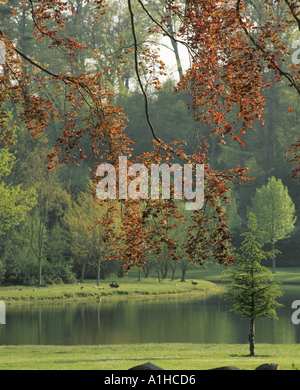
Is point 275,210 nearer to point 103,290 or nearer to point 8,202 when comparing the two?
point 103,290

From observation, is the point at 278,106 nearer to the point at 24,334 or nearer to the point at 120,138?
the point at 24,334

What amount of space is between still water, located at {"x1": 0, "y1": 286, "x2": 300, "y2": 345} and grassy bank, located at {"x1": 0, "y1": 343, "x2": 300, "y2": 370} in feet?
5.46

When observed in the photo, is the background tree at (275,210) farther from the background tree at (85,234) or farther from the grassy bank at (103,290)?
the background tree at (85,234)

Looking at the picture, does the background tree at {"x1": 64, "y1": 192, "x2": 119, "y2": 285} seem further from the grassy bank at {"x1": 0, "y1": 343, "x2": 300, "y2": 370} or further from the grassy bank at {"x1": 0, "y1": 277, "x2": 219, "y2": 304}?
the grassy bank at {"x1": 0, "y1": 343, "x2": 300, "y2": 370}

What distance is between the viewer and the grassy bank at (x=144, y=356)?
29.3ft

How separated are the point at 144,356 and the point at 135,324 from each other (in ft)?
22.7

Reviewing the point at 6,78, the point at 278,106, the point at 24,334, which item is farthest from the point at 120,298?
the point at 278,106

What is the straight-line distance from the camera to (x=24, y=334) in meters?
16.1

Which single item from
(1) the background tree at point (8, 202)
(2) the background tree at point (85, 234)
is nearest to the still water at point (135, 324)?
(1) the background tree at point (8, 202)

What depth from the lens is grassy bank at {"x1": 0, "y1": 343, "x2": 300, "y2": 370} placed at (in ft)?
29.3

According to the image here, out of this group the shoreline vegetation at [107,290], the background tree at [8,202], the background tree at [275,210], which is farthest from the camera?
the background tree at [275,210]

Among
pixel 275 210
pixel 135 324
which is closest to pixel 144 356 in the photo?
pixel 135 324

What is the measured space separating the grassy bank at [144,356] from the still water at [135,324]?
166cm
